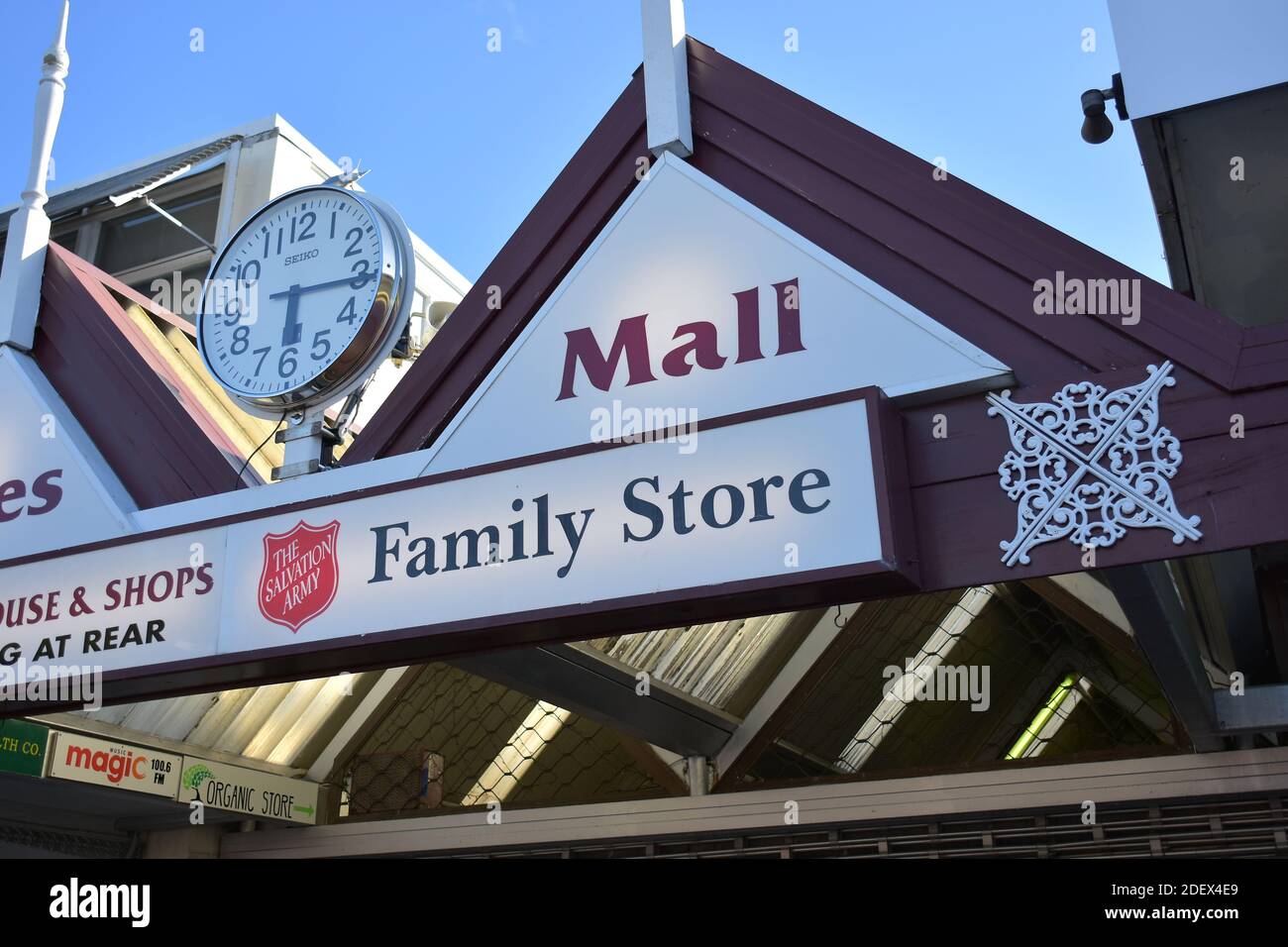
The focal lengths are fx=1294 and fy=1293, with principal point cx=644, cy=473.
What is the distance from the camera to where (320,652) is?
4211 millimetres

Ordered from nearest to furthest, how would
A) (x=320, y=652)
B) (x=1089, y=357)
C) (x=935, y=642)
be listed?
1. (x=1089, y=357)
2. (x=320, y=652)
3. (x=935, y=642)

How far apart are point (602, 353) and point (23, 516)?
2.65 m

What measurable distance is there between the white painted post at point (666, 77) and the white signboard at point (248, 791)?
4.39 metres

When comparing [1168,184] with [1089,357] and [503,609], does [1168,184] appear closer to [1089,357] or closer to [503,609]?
[1089,357]

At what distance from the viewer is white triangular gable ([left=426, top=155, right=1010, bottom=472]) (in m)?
3.88

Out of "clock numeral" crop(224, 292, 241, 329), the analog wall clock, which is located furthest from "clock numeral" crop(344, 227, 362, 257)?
"clock numeral" crop(224, 292, 241, 329)

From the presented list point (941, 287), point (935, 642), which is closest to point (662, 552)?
point (941, 287)

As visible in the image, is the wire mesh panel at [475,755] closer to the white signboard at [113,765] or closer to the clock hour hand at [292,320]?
the white signboard at [113,765]

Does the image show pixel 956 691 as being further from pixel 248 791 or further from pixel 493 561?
pixel 493 561

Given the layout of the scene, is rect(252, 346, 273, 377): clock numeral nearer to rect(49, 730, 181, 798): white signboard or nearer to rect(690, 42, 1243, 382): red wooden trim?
rect(690, 42, 1243, 382): red wooden trim

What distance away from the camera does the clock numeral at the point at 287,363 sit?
5038 mm

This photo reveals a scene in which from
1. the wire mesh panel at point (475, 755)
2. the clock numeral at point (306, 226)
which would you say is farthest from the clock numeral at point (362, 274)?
the wire mesh panel at point (475, 755)

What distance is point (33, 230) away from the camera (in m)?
5.84

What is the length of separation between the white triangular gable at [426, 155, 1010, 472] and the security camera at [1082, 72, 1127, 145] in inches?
36.4
